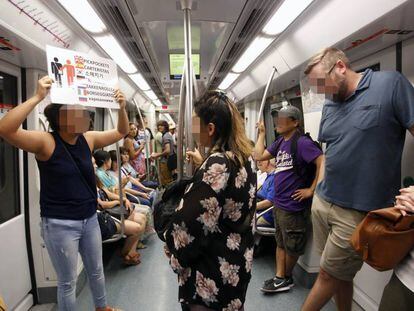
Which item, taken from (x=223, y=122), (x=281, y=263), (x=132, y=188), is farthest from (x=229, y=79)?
(x=223, y=122)

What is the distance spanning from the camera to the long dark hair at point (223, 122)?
48.1 inches

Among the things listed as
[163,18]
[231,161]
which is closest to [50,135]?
[231,161]

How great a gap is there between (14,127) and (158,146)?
510 centimetres

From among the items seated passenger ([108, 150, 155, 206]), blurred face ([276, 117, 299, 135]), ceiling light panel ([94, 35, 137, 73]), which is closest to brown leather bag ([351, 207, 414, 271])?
blurred face ([276, 117, 299, 135])

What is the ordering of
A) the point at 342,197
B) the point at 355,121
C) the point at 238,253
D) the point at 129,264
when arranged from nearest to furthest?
1. the point at 238,253
2. the point at 355,121
3. the point at 342,197
4. the point at 129,264

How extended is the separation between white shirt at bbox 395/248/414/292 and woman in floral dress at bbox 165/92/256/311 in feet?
2.11

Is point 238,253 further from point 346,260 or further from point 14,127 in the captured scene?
point 14,127

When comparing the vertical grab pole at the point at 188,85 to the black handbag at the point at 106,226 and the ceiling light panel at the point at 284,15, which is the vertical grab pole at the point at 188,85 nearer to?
the ceiling light panel at the point at 284,15

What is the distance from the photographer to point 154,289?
286cm

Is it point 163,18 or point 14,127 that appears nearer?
point 14,127

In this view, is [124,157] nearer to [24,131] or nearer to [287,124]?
[287,124]

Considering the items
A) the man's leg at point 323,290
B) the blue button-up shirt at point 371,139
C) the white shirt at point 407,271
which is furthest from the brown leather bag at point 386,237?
the man's leg at point 323,290

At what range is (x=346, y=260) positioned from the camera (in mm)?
1734

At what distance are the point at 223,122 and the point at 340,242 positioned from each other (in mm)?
1168
